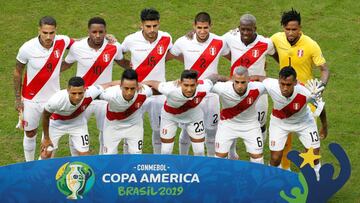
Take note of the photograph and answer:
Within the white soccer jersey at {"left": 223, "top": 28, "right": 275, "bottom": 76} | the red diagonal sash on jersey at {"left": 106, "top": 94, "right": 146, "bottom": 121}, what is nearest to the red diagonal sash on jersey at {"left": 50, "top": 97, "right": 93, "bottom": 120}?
the red diagonal sash on jersey at {"left": 106, "top": 94, "right": 146, "bottom": 121}

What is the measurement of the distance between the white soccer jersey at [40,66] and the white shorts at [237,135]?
263cm

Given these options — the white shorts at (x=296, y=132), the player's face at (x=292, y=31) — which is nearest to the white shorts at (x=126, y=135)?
the white shorts at (x=296, y=132)

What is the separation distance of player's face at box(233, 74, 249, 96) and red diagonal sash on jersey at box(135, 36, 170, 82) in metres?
1.52

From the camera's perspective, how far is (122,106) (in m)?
14.7

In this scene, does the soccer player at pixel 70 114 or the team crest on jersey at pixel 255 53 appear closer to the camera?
the soccer player at pixel 70 114

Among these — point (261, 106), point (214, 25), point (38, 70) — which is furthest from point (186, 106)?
point (214, 25)

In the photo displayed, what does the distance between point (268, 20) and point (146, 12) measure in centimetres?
612

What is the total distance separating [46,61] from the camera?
50.1 ft

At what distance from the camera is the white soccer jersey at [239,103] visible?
14727 millimetres

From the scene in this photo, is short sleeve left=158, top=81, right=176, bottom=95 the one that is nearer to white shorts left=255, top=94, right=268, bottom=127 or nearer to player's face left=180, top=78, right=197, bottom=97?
player's face left=180, top=78, right=197, bottom=97

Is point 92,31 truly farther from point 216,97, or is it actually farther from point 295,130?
point 295,130

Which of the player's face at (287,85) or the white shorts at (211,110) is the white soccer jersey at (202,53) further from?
the player's face at (287,85)

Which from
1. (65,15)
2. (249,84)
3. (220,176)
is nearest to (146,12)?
(249,84)

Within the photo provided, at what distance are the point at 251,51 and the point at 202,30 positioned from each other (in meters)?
0.83
